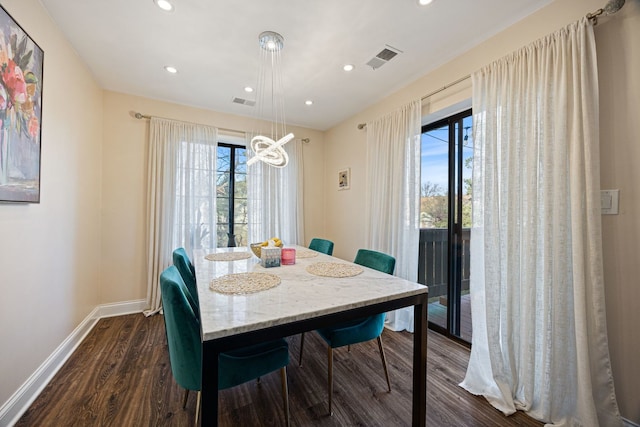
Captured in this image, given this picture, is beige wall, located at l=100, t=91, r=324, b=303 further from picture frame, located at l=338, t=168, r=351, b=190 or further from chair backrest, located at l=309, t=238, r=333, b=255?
picture frame, located at l=338, t=168, r=351, b=190

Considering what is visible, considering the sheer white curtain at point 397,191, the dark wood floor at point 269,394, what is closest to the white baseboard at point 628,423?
the dark wood floor at point 269,394

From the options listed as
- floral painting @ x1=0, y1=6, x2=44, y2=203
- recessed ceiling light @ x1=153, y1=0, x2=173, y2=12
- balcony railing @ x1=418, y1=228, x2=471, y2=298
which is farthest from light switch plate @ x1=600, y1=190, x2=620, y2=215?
floral painting @ x1=0, y1=6, x2=44, y2=203

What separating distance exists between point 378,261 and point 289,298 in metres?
0.99

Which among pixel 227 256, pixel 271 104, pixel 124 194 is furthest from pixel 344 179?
pixel 124 194

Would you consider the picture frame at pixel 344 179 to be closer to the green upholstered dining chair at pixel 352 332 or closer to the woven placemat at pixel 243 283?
the green upholstered dining chair at pixel 352 332

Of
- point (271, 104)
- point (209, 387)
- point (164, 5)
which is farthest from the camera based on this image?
point (271, 104)

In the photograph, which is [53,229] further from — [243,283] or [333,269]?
[333,269]

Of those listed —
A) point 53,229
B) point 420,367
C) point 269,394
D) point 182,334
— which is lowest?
point 269,394

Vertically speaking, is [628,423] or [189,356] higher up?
[189,356]

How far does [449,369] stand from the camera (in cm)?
198

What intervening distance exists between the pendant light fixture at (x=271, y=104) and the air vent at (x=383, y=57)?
0.86 m

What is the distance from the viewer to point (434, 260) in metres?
2.67

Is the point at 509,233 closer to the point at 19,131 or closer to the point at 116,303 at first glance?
the point at 19,131

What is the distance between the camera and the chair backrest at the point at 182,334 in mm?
1102
